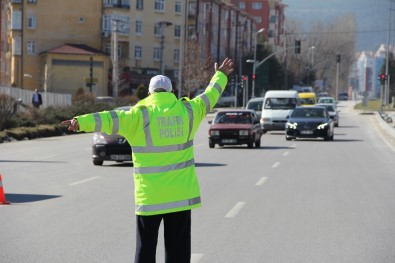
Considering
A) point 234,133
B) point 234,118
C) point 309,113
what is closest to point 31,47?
point 309,113

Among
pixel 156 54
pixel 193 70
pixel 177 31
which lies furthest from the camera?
pixel 177 31

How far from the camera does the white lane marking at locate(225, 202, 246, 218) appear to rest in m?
14.4

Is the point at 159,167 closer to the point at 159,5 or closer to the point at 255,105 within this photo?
the point at 255,105

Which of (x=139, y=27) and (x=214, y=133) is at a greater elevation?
(x=139, y=27)

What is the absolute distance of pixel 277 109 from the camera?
2000 inches

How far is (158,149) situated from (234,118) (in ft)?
98.2

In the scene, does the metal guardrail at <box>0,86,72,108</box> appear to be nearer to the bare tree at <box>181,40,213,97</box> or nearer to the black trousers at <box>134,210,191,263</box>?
the bare tree at <box>181,40,213,97</box>

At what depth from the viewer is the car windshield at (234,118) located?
37125 millimetres

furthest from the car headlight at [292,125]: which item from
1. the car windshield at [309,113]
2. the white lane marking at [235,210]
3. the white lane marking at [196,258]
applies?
the white lane marking at [196,258]

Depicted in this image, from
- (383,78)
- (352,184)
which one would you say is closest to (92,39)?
(383,78)

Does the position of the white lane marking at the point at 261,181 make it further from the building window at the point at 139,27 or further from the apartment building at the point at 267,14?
the apartment building at the point at 267,14

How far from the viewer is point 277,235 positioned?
40.3 feet

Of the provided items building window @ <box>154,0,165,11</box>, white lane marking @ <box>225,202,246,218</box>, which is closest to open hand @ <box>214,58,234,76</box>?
white lane marking @ <box>225,202,246,218</box>

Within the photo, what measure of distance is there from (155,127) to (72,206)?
8.09 m
